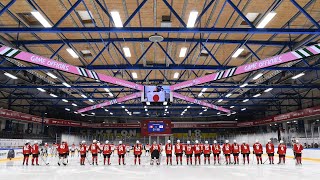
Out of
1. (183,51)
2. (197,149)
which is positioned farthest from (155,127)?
(183,51)

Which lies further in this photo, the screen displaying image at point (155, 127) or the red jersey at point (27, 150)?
the screen displaying image at point (155, 127)

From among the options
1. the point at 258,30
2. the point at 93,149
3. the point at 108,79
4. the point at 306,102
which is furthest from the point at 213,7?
the point at 306,102

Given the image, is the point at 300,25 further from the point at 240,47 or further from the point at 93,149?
the point at 93,149

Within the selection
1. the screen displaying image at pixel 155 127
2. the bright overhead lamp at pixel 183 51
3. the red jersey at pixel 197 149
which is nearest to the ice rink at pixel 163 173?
the red jersey at pixel 197 149

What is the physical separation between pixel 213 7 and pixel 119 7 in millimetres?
3718

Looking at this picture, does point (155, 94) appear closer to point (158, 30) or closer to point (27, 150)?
point (158, 30)

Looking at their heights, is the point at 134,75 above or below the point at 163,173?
above

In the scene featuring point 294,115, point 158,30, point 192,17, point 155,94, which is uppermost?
point 192,17

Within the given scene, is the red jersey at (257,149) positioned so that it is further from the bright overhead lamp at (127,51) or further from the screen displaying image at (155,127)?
the screen displaying image at (155,127)

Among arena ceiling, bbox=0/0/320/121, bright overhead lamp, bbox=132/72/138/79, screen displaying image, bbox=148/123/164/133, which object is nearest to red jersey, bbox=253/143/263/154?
arena ceiling, bbox=0/0/320/121

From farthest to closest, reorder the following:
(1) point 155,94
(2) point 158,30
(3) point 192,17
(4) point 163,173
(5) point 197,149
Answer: (5) point 197,149 → (1) point 155,94 → (4) point 163,173 → (2) point 158,30 → (3) point 192,17

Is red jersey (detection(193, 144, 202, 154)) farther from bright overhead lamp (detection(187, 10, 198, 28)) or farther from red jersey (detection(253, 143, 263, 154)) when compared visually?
bright overhead lamp (detection(187, 10, 198, 28))

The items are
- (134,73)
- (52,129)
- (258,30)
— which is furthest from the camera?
(52,129)

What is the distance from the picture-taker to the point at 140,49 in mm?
16125
